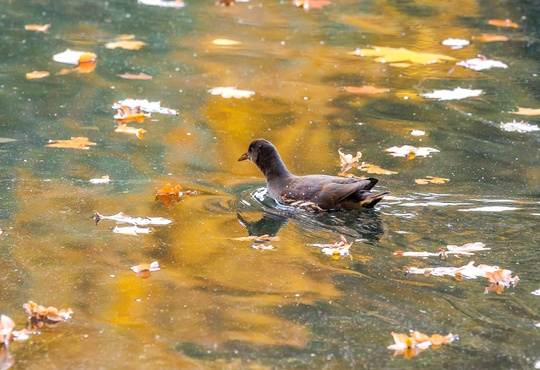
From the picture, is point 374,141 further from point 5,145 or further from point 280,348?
point 280,348

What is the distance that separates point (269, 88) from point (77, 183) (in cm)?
325

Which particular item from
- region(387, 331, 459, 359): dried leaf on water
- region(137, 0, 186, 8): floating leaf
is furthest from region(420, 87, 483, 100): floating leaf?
region(387, 331, 459, 359): dried leaf on water

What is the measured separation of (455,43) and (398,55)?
94cm

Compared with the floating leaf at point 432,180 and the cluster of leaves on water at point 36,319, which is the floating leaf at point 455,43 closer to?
the floating leaf at point 432,180

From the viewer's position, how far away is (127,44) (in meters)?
11.1

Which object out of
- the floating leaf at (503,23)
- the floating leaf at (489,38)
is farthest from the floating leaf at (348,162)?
the floating leaf at (503,23)

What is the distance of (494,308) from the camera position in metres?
5.12

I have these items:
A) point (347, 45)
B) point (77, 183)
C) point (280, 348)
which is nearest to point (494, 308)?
point (280, 348)

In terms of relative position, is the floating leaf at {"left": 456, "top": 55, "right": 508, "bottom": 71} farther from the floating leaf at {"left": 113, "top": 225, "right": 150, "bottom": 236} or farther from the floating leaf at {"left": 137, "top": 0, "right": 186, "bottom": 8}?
the floating leaf at {"left": 113, "top": 225, "right": 150, "bottom": 236}

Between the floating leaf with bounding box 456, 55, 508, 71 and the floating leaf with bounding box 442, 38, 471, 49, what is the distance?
735 millimetres

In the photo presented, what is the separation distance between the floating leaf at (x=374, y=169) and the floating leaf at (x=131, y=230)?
2123mm

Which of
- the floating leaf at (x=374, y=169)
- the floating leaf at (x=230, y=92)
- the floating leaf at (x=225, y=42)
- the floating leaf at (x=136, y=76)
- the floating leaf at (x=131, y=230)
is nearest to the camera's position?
the floating leaf at (x=131, y=230)

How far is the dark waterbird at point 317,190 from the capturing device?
6672 mm

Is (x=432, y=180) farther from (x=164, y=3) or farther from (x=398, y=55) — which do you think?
(x=164, y=3)
